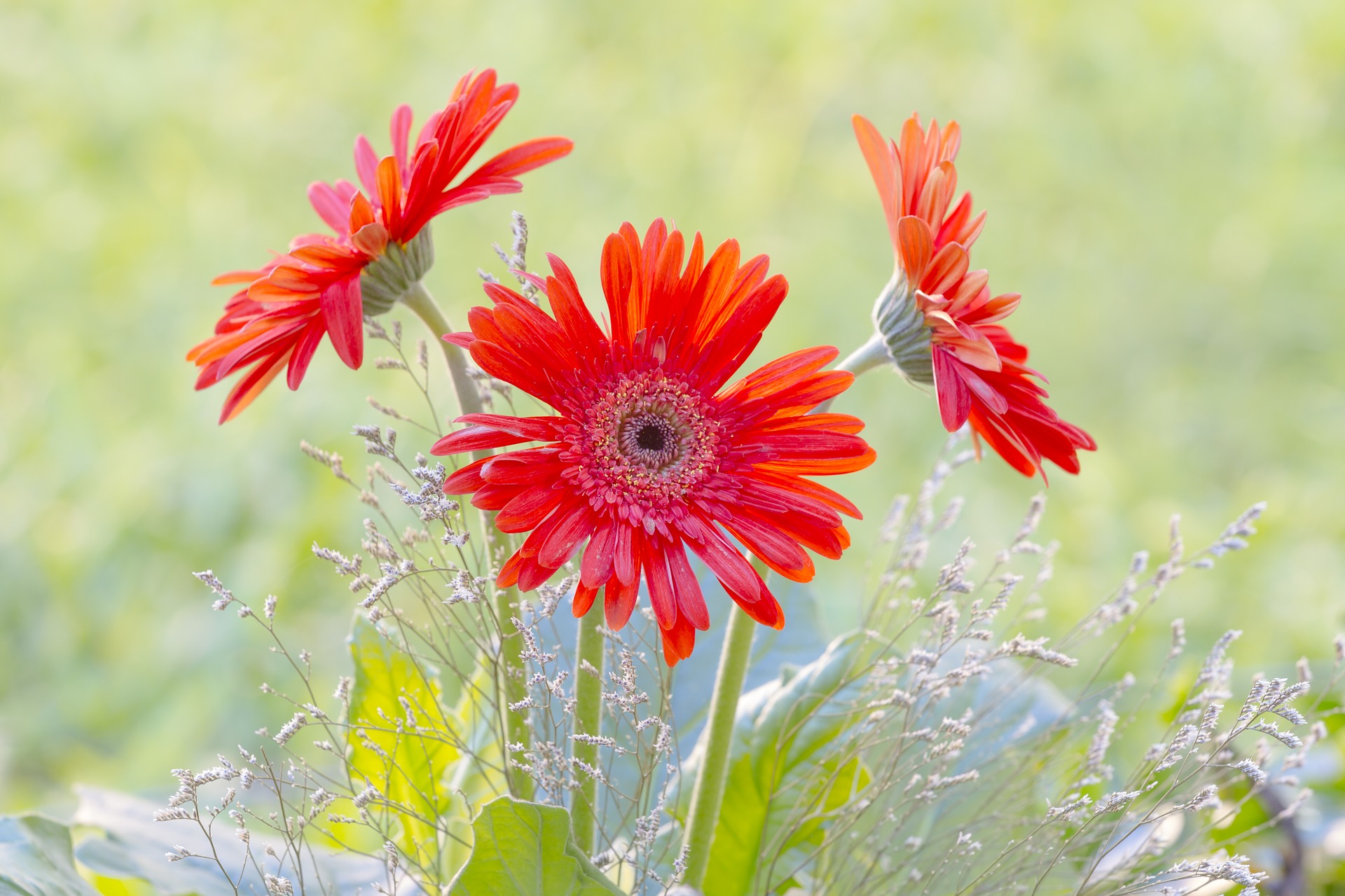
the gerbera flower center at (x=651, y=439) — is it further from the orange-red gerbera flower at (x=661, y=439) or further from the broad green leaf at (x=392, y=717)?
the broad green leaf at (x=392, y=717)

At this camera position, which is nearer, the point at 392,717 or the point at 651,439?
the point at 651,439

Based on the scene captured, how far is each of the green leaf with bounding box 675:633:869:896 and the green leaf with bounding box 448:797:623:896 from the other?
13 cm

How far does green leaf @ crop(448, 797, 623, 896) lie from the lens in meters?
0.38

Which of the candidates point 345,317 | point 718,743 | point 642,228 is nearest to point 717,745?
point 718,743

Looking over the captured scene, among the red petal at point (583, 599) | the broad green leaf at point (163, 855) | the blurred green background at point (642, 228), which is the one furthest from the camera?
the blurred green background at point (642, 228)

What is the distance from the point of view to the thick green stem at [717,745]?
44 centimetres

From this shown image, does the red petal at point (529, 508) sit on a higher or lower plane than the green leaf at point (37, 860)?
higher

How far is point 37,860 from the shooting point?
0.47 metres

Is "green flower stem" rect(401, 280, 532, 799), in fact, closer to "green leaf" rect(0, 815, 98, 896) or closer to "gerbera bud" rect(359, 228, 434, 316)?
"gerbera bud" rect(359, 228, 434, 316)

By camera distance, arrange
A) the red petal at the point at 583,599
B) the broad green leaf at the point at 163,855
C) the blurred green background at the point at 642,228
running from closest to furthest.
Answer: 1. the red petal at the point at 583,599
2. the broad green leaf at the point at 163,855
3. the blurred green background at the point at 642,228

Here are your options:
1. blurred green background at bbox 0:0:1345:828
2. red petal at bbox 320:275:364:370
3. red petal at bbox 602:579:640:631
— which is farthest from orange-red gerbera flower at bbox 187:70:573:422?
blurred green background at bbox 0:0:1345:828

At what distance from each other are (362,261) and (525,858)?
A: 21cm

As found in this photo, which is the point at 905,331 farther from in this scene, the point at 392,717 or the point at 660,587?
the point at 392,717

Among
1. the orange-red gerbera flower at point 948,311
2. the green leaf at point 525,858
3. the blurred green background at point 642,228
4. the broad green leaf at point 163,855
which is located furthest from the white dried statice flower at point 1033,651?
the blurred green background at point 642,228
